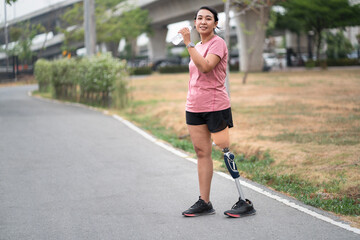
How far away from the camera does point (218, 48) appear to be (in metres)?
4.89

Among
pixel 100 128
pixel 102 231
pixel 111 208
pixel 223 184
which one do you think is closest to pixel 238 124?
pixel 100 128

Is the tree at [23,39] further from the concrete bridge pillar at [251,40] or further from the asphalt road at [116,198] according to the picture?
the asphalt road at [116,198]

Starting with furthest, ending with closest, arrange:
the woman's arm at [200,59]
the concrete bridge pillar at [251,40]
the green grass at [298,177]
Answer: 1. the concrete bridge pillar at [251,40]
2. the green grass at [298,177]
3. the woman's arm at [200,59]

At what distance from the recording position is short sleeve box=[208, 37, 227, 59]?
4.87 m

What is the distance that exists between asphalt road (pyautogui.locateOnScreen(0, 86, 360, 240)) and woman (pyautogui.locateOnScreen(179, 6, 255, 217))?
0.41m

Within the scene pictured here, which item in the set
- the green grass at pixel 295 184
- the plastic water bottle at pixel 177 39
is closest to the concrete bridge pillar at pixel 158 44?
the green grass at pixel 295 184

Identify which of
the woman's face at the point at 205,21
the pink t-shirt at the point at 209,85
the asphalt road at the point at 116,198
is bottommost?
the asphalt road at the point at 116,198

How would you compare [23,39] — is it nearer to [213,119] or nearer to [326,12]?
[326,12]

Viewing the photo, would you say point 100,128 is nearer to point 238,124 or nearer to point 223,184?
point 238,124

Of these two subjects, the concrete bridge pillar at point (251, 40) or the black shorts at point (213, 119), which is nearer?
the black shorts at point (213, 119)

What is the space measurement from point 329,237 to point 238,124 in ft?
24.9

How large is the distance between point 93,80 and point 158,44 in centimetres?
5013

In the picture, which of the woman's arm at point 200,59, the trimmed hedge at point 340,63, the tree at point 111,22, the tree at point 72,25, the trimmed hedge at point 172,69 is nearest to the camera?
the woman's arm at point 200,59

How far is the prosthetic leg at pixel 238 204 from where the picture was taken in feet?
16.9
